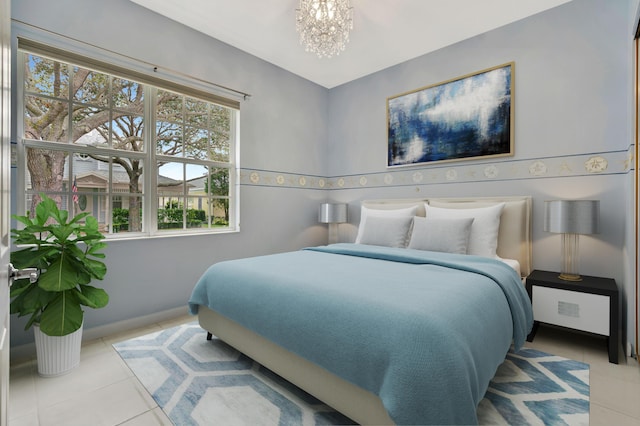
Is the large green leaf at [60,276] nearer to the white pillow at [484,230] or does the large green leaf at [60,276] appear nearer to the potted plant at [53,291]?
the potted plant at [53,291]

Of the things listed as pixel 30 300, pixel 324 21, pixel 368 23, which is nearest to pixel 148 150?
pixel 30 300

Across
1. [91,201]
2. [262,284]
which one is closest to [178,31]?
[91,201]

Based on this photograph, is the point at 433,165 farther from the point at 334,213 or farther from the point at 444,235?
the point at 334,213

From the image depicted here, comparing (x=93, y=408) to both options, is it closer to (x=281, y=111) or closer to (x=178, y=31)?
(x=178, y=31)

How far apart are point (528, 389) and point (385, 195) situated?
2.46 meters

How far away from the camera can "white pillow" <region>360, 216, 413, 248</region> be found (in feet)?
9.86

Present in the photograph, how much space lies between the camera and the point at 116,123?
104 inches

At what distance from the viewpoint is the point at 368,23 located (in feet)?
9.53

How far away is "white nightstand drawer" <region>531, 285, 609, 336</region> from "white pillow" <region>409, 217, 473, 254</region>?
618 mm

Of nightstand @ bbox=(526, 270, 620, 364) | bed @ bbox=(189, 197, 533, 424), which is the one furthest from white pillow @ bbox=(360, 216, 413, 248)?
nightstand @ bbox=(526, 270, 620, 364)

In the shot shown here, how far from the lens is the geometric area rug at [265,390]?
1.51 m

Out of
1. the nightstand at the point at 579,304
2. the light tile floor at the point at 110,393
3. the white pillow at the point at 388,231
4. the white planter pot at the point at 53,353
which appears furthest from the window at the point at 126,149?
the nightstand at the point at 579,304

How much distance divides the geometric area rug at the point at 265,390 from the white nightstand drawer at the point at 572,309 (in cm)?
29

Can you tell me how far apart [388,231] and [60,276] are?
101 inches
